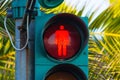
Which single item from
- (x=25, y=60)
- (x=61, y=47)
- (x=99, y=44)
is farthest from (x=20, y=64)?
(x=99, y=44)

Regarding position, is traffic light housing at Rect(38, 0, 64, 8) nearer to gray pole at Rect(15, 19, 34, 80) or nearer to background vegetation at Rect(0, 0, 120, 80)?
gray pole at Rect(15, 19, 34, 80)

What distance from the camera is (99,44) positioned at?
8.34 meters

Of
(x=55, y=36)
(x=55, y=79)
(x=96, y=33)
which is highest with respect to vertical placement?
(x=96, y=33)

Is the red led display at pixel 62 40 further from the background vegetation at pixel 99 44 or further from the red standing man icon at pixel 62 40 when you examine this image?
the background vegetation at pixel 99 44

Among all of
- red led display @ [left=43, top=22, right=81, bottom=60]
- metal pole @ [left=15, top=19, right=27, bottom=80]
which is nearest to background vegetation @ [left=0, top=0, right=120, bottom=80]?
metal pole @ [left=15, top=19, right=27, bottom=80]

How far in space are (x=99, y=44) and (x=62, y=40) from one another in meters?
4.84

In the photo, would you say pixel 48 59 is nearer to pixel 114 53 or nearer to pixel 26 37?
pixel 26 37

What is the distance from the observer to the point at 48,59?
3.47m

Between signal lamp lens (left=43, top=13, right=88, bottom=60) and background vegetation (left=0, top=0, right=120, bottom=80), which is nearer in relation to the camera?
signal lamp lens (left=43, top=13, right=88, bottom=60)

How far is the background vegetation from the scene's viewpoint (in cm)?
780

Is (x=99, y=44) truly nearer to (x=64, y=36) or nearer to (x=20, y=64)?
(x=20, y=64)

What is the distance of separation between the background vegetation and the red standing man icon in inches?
159

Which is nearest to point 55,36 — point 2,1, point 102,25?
point 2,1

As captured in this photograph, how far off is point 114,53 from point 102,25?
0.54 m
